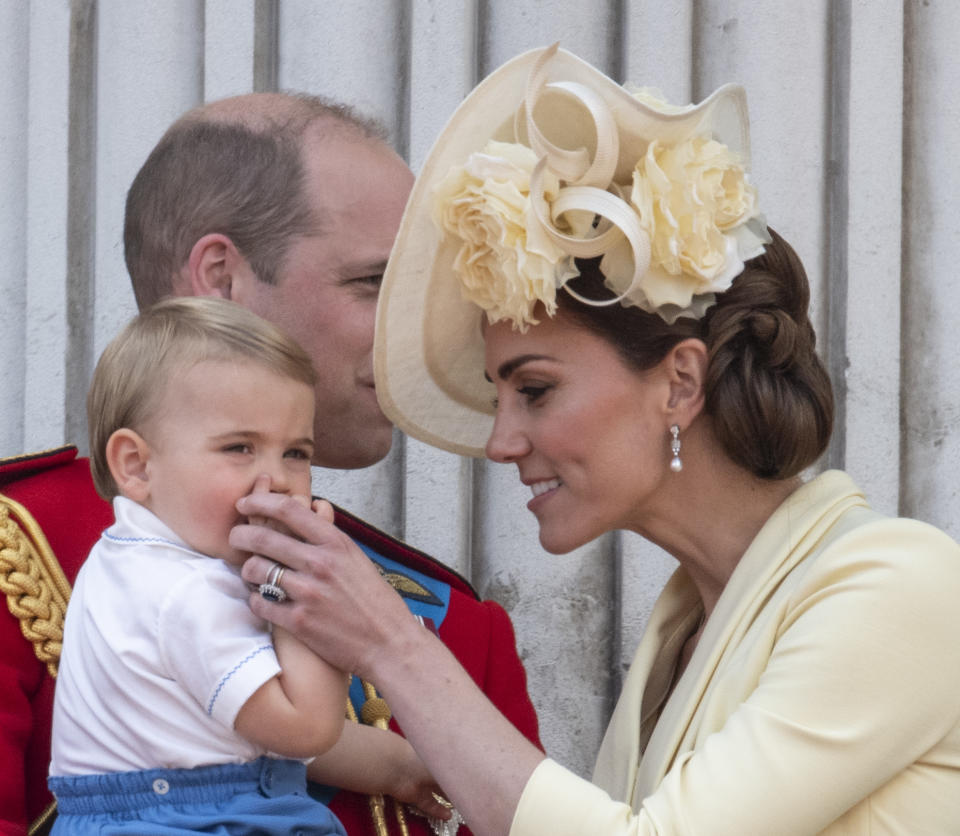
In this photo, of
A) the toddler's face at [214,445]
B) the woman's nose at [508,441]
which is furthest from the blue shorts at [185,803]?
the woman's nose at [508,441]

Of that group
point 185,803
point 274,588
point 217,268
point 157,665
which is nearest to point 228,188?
point 217,268

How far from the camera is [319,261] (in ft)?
7.64

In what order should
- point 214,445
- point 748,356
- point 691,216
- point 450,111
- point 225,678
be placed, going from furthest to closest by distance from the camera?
point 450,111
point 748,356
point 691,216
point 214,445
point 225,678

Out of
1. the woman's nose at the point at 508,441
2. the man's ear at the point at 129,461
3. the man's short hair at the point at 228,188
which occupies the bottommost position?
the woman's nose at the point at 508,441

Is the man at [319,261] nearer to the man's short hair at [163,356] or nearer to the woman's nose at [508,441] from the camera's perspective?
the woman's nose at [508,441]

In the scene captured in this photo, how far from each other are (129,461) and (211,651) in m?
0.28

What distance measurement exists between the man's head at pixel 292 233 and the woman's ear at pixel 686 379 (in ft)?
1.79

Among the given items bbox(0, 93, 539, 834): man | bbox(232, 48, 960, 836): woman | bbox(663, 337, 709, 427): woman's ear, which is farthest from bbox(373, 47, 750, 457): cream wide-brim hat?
bbox(663, 337, 709, 427): woman's ear

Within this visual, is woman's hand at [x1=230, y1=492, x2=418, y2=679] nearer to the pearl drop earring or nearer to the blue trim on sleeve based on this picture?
the blue trim on sleeve

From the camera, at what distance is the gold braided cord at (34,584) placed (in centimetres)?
184

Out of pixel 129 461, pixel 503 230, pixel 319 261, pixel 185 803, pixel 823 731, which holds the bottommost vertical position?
pixel 185 803

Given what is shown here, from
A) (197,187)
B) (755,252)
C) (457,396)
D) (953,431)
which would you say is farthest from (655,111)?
(953,431)

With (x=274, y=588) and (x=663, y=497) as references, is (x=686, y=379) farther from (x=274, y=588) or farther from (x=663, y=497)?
(x=274, y=588)

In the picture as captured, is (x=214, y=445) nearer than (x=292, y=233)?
Yes
